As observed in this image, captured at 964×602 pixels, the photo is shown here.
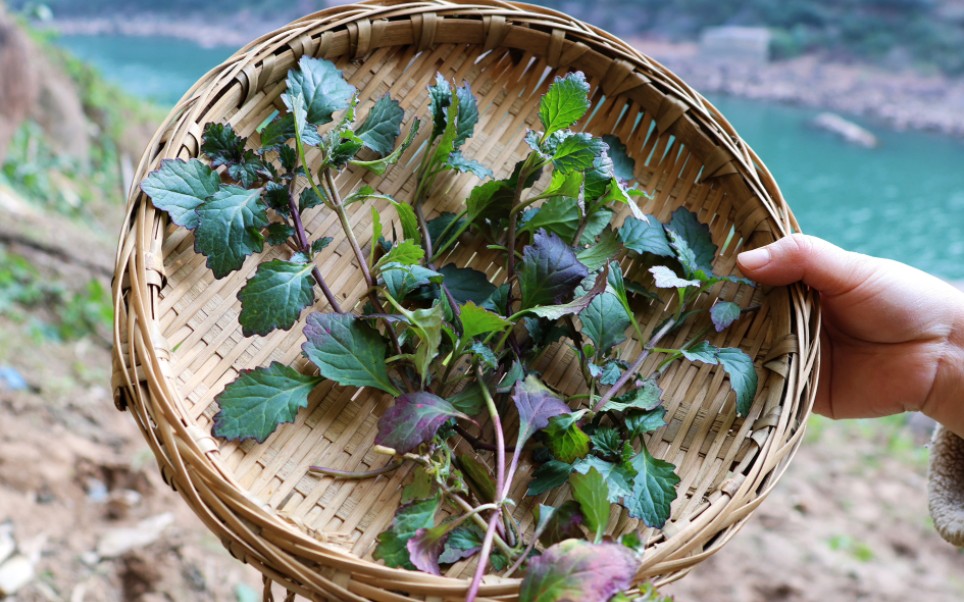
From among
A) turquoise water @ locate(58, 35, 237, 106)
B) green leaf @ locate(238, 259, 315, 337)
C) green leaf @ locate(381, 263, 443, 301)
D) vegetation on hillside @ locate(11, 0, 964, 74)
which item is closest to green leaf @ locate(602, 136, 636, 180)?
green leaf @ locate(381, 263, 443, 301)

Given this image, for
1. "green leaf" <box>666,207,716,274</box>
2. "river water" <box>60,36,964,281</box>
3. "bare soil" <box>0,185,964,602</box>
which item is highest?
"river water" <box>60,36,964,281</box>

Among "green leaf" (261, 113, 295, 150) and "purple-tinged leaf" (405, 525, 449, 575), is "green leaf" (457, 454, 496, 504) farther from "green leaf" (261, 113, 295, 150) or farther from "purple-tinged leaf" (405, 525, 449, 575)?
"green leaf" (261, 113, 295, 150)

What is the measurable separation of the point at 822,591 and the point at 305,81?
112 cm

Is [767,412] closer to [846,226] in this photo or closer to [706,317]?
[706,317]

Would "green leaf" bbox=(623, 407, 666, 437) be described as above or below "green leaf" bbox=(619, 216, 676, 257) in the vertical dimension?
below

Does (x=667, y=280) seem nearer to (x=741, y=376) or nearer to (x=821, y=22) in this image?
(x=741, y=376)

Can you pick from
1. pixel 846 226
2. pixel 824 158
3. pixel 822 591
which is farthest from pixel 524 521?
pixel 824 158

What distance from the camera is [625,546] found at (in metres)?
0.50

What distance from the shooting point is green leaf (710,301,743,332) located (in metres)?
0.67

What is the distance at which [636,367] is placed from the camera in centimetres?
67

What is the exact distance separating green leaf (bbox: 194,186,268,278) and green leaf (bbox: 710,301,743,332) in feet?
1.30

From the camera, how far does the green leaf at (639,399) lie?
0.63 metres

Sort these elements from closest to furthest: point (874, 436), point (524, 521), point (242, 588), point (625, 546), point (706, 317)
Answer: point (625, 546), point (524, 521), point (706, 317), point (242, 588), point (874, 436)

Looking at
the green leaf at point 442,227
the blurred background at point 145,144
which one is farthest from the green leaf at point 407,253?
the blurred background at point 145,144
